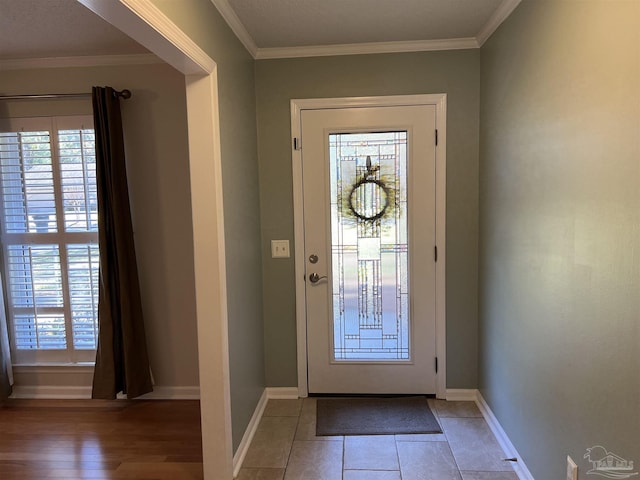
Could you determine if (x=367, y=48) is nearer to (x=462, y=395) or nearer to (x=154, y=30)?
(x=154, y=30)

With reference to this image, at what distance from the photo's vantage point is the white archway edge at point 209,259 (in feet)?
5.89

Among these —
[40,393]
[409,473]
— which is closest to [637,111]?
[409,473]

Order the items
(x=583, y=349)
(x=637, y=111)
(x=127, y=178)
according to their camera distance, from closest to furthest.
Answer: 1. (x=637, y=111)
2. (x=583, y=349)
3. (x=127, y=178)

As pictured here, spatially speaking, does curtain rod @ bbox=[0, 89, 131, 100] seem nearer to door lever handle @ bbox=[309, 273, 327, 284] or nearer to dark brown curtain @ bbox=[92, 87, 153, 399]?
dark brown curtain @ bbox=[92, 87, 153, 399]

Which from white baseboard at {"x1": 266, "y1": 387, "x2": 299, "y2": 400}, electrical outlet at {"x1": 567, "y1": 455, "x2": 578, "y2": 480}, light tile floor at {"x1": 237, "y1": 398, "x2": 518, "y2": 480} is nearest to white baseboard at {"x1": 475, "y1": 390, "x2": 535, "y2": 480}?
light tile floor at {"x1": 237, "y1": 398, "x2": 518, "y2": 480}

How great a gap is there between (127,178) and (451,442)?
106 inches

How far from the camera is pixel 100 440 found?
95.2 inches

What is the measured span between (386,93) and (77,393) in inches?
124

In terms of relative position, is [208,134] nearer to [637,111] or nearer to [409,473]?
[637,111]

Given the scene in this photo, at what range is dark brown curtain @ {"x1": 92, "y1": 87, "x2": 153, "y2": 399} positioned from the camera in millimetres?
2547

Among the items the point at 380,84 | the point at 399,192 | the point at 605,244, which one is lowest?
the point at 605,244

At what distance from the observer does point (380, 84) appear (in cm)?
260

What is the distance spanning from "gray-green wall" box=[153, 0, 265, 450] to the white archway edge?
102 mm

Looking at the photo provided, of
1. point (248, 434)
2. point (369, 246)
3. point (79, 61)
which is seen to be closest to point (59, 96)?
point (79, 61)
